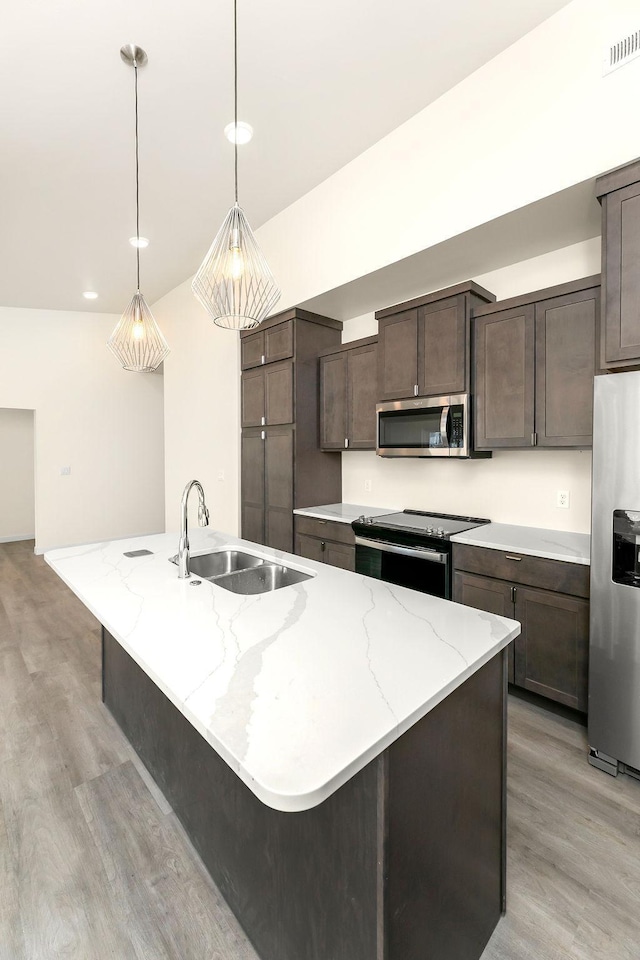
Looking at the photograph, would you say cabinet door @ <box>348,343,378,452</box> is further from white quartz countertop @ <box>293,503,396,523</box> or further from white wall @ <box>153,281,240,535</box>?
white wall @ <box>153,281,240,535</box>

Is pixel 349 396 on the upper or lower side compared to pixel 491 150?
lower

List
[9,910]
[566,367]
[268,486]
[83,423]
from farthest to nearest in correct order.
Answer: [83,423] → [268,486] → [566,367] → [9,910]

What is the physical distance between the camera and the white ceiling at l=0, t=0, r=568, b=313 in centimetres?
210

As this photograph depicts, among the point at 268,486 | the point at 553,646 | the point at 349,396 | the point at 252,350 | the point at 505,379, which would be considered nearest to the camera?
the point at 553,646

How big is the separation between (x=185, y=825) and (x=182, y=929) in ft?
1.15

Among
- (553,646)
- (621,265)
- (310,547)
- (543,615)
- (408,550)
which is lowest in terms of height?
(553,646)

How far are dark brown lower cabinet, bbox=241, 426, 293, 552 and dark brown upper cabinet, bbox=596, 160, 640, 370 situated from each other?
93.6 inches

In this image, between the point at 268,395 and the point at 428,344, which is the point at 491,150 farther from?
the point at 268,395

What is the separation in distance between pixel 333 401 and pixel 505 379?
1499mm

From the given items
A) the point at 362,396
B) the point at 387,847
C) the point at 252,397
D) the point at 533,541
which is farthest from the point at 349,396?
the point at 387,847

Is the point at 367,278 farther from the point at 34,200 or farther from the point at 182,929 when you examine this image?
the point at 182,929

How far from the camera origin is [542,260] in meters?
2.83

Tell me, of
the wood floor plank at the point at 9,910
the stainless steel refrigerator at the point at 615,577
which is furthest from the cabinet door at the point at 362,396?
the wood floor plank at the point at 9,910

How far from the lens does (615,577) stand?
198cm
